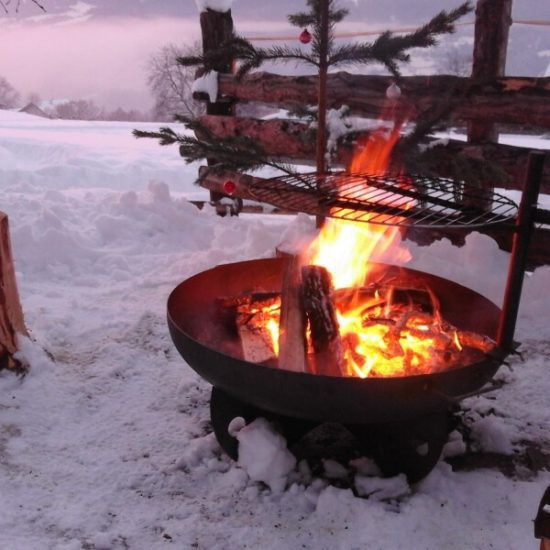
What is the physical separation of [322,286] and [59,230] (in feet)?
11.4

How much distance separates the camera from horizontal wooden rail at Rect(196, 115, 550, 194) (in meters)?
4.90

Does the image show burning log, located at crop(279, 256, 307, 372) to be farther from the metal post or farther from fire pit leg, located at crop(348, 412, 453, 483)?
the metal post

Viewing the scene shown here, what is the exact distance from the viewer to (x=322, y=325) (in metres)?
2.66

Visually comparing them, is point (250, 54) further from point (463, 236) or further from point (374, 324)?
point (463, 236)

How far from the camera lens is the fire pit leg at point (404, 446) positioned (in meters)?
2.51

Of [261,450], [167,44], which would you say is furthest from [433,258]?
[167,44]

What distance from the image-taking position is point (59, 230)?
5.39 m

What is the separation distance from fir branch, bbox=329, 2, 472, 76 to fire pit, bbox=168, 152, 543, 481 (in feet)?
5.45

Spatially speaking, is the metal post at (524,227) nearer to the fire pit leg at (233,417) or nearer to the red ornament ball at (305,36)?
the fire pit leg at (233,417)

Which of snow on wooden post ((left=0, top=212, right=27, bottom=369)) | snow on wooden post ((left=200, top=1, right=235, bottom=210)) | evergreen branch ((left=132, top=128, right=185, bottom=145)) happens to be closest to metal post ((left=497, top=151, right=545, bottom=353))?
evergreen branch ((left=132, top=128, right=185, bottom=145))

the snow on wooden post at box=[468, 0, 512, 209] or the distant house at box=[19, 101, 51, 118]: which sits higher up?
the snow on wooden post at box=[468, 0, 512, 209]

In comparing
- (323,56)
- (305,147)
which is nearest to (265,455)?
(323,56)

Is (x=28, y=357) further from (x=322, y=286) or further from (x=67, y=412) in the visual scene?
(x=322, y=286)

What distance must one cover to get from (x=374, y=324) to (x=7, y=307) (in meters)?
2.08
